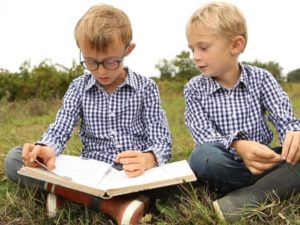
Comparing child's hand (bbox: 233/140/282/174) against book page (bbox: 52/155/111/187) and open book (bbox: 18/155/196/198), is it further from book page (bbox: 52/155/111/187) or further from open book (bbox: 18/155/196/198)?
book page (bbox: 52/155/111/187)

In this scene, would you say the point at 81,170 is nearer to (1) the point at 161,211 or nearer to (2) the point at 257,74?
(1) the point at 161,211

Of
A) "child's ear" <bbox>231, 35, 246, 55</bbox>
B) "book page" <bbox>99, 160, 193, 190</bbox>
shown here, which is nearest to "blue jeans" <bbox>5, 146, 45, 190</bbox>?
"book page" <bbox>99, 160, 193, 190</bbox>

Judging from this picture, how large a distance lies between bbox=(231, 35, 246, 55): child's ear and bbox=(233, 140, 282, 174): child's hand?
467 millimetres

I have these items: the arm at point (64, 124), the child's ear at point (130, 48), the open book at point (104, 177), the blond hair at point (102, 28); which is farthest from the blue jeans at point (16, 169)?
the child's ear at point (130, 48)

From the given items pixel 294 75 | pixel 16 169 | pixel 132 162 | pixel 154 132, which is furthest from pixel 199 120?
pixel 294 75

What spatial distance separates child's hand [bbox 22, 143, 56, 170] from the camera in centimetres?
231

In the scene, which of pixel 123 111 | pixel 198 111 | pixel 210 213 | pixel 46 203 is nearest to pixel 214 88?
pixel 198 111

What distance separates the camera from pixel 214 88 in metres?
2.62

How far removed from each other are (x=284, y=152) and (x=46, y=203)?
1.11 meters

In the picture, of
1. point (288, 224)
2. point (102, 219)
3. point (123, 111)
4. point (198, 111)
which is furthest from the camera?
point (123, 111)

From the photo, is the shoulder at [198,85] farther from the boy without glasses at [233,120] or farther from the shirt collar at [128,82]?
the shirt collar at [128,82]

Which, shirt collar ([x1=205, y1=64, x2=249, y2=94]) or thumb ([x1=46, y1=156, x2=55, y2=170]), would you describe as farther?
shirt collar ([x1=205, y1=64, x2=249, y2=94])

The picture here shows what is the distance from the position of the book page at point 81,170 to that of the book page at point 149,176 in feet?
0.12

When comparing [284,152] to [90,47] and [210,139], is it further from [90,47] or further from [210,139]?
[90,47]
